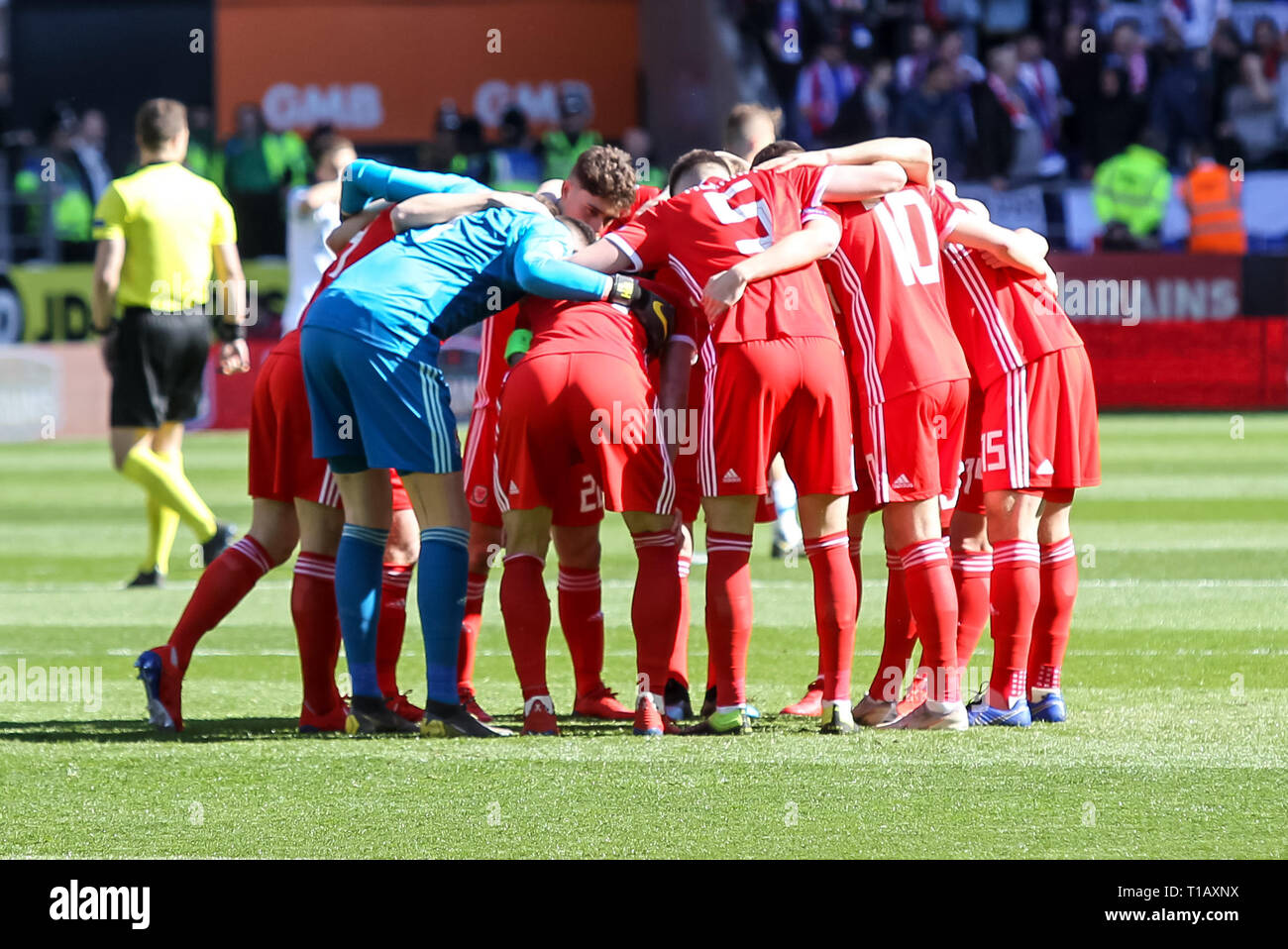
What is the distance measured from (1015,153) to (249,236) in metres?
8.94

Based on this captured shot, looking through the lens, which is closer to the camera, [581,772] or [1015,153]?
[581,772]

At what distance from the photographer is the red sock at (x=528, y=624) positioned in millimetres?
5922

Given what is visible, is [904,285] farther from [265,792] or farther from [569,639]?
[265,792]

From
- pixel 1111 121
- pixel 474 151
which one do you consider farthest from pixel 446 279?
pixel 1111 121

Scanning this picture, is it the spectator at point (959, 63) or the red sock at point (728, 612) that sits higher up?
the spectator at point (959, 63)

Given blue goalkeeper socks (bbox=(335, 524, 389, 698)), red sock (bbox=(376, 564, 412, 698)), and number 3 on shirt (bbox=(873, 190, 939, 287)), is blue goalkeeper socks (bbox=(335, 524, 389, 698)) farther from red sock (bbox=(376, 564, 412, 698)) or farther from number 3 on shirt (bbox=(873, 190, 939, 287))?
number 3 on shirt (bbox=(873, 190, 939, 287))

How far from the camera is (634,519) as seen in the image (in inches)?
231

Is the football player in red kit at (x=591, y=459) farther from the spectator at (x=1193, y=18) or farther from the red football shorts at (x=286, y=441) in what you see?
the spectator at (x=1193, y=18)

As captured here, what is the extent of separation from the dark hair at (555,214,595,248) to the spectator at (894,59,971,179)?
16.1 meters

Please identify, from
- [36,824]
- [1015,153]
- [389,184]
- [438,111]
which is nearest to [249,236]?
[438,111]

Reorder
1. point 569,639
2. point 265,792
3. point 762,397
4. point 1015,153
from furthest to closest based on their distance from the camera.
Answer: point 1015,153
point 569,639
point 762,397
point 265,792

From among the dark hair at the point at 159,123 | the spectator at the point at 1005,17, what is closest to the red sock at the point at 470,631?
the dark hair at the point at 159,123

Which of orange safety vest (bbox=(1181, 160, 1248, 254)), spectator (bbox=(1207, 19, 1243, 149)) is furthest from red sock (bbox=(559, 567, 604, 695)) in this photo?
spectator (bbox=(1207, 19, 1243, 149))

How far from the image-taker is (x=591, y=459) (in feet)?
19.1
